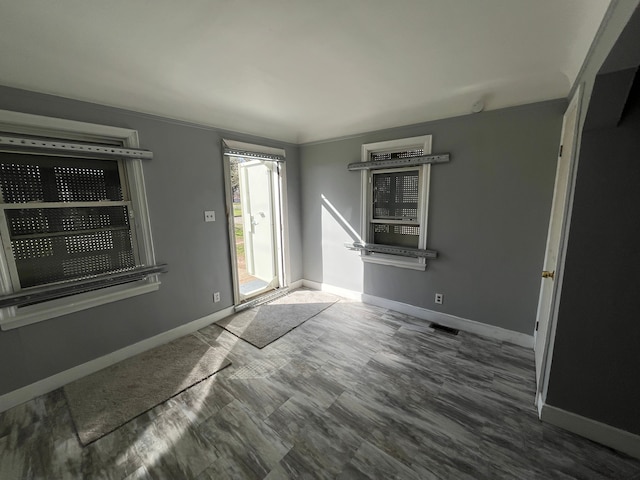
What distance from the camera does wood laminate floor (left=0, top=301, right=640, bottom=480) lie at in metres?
1.36

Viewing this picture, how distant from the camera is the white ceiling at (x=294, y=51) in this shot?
1250 millimetres

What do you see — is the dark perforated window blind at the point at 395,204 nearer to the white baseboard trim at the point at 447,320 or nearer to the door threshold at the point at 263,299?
the white baseboard trim at the point at 447,320

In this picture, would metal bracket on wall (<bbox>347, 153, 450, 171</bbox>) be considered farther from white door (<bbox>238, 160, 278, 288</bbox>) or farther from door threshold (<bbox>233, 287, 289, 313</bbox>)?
door threshold (<bbox>233, 287, 289, 313</bbox>)

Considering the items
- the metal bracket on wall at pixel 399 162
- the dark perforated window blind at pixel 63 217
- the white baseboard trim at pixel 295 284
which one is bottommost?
the white baseboard trim at pixel 295 284

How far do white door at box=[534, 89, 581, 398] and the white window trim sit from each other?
3.21 m

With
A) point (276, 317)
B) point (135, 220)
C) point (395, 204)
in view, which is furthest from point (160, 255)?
point (395, 204)

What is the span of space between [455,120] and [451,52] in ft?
3.09

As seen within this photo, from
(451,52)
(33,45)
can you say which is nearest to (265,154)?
(33,45)

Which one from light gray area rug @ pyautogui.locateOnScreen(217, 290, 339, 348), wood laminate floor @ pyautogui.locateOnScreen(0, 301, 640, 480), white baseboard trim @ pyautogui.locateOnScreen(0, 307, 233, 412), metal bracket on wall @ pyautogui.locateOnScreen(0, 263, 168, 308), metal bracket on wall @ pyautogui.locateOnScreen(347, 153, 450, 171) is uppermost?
metal bracket on wall @ pyautogui.locateOnScreen(347, 153, 450, 171)

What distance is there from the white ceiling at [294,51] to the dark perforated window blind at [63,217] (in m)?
0.53

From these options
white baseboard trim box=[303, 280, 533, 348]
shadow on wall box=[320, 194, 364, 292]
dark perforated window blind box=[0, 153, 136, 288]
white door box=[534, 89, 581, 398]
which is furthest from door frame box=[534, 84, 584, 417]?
dark perforated window blind box=[0, 153, 136, 288]

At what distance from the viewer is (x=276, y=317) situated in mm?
3076

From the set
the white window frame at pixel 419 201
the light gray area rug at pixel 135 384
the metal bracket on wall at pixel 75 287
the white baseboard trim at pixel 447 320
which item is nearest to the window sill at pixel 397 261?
the white window frame at pixel 419 201

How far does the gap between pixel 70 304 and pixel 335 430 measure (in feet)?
7.30
